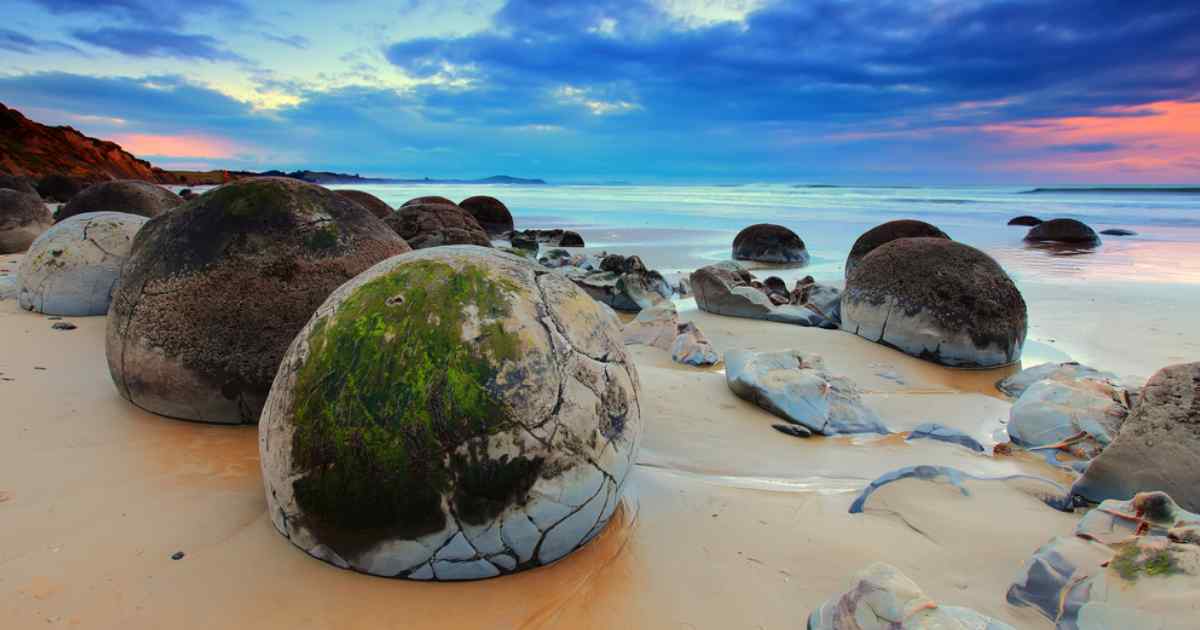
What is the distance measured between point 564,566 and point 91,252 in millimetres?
6460

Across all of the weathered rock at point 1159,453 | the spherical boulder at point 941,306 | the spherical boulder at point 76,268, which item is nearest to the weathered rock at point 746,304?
the spherical boulder at point 941,306

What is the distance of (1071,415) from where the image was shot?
4.50 metres

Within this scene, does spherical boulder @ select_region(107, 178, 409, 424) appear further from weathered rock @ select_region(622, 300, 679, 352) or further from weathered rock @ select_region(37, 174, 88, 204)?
weathered rock @ select_region(37, 174, 88, 204)

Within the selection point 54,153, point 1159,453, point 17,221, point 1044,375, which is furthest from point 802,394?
point 54,153

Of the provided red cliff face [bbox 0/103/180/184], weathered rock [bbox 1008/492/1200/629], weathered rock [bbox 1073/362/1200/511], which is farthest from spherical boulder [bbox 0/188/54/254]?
red cliff face [bbox 0/103/180/184]

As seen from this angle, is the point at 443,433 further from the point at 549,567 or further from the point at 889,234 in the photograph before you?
the point at 889,234

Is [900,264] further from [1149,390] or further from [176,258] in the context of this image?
[176,258]

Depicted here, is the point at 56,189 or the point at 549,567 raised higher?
the point at 56,189

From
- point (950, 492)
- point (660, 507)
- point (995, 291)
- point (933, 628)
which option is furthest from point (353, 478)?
point (995, 291)

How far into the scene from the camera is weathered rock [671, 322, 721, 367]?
6199 millimetres

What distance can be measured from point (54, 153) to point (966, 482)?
5365cm

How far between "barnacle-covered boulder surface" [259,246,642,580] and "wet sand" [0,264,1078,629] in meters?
0.15

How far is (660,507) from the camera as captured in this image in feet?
10.6

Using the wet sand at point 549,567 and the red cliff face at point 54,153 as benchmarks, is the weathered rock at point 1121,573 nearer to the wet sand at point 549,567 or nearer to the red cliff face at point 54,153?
the wet sand at point 549,567
